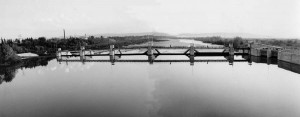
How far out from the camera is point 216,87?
3581 centimetres

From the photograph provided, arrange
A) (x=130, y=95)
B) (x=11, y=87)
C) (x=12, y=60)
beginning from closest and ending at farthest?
(x=130, y=95), (x=11, y=87), (x=12, y=60)

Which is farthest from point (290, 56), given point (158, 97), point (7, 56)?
point (7, 56)

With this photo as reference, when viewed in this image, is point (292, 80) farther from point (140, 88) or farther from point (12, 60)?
point (12, 60)

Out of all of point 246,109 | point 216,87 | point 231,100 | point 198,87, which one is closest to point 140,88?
point 198,87

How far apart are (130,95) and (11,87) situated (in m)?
23.3

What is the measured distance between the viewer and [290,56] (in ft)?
184

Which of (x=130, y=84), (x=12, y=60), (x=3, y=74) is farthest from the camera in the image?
(x=12, y=60)

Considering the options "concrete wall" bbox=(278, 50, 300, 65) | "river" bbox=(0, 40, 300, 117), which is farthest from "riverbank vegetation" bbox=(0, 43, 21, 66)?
"concrete wall" bbox=(278, 50, 300, 65)

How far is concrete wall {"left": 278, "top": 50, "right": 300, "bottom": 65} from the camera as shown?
53469 mm

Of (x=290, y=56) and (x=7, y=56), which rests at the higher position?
(x=290, y=56)

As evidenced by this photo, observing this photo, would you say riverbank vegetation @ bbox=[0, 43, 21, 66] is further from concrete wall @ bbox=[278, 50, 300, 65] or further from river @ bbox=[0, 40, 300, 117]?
concrete wall @ bbox=[278, 50, 300, 65]

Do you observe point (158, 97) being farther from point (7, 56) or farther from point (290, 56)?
point (7, 56)

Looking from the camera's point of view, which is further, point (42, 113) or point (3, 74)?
point (3, 74)

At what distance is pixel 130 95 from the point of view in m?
31.9
